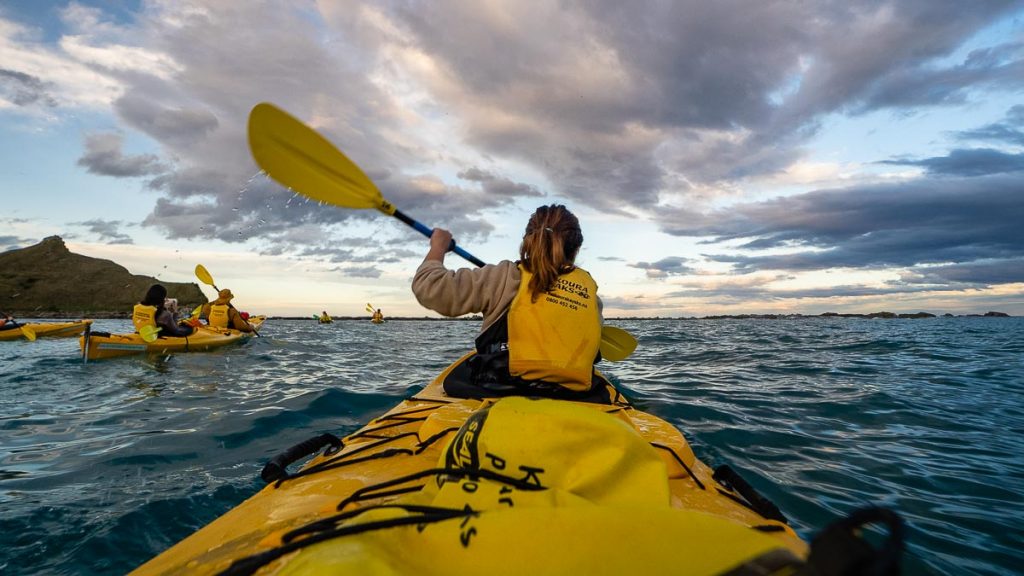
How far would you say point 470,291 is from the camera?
309 cm

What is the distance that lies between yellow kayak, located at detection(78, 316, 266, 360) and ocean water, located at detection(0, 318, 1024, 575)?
3.10 ft

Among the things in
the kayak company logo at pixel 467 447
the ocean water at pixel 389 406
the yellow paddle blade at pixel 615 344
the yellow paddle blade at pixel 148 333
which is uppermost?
the yellow paddle blade at pixel 615 344

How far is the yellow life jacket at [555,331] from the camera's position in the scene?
298 centimetres

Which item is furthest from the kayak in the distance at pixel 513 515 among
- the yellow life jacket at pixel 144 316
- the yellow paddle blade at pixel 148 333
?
the yellow life jacket at pixel 144 316

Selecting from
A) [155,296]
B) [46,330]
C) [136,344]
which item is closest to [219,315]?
[46,330]

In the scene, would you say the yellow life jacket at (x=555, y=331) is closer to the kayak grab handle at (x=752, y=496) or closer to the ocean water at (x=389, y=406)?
the kayak grab handle at (x=752, y=496)

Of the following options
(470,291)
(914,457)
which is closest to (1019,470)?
(914,457)

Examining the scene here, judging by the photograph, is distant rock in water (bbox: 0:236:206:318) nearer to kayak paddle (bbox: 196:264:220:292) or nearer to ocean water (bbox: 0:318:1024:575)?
kayak paddle (bbox: 196:264:220:292)

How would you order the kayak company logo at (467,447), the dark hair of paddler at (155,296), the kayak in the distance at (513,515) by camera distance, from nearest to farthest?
1. the kayak in the distance at (513,515)
2. the kayak company logo at (467,447)
3. the dark hair of paddler at (155,296)

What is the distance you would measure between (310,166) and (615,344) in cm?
338

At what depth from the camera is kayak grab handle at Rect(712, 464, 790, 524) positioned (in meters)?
1.81

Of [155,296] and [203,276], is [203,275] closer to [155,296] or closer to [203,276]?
[203,276]

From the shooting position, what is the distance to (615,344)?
466cm

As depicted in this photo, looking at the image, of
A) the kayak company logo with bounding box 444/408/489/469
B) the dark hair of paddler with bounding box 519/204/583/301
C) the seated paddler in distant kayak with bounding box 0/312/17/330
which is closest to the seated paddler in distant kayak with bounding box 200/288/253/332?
the seated paddler in distant kayak with bounding box 0/312/17/330
